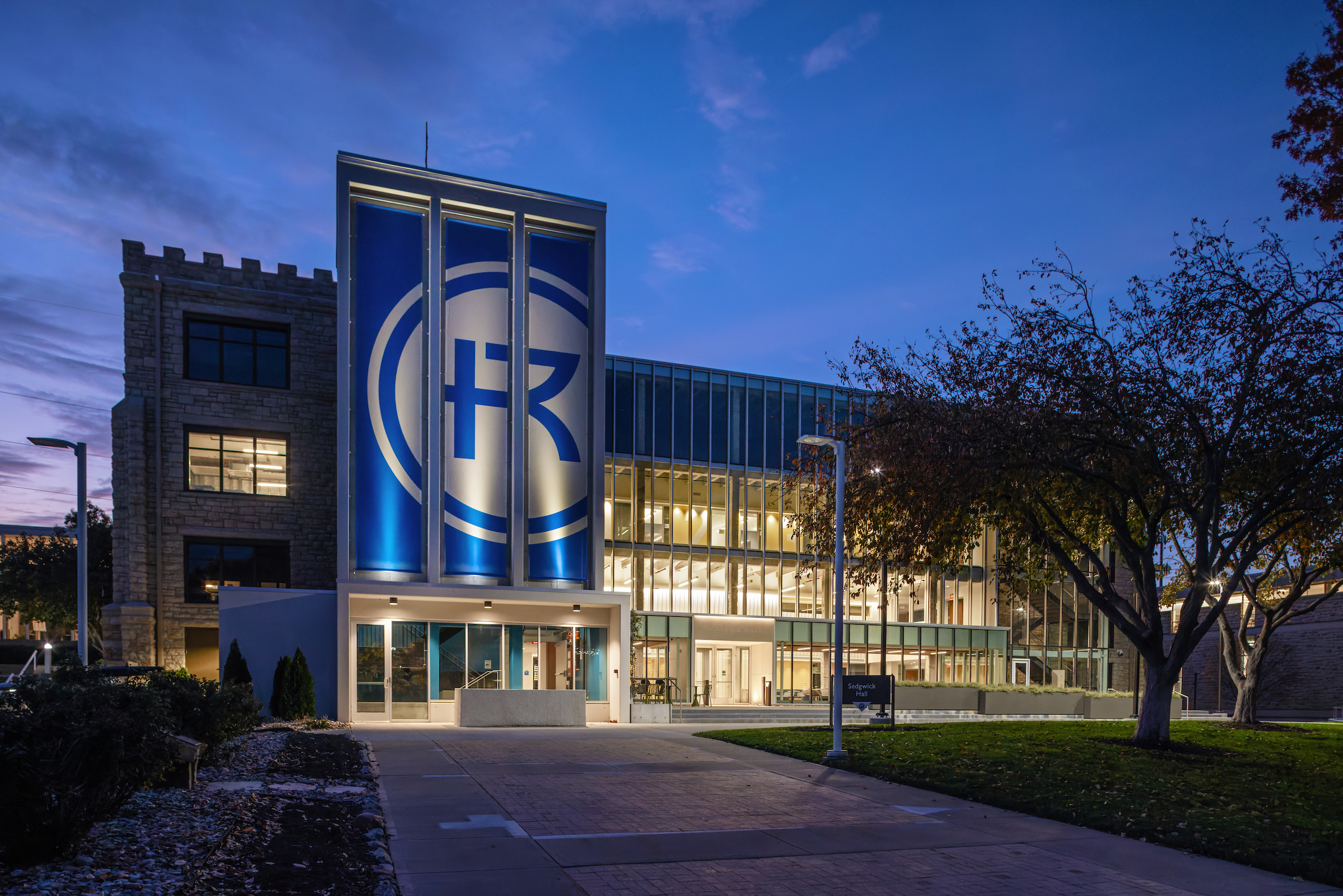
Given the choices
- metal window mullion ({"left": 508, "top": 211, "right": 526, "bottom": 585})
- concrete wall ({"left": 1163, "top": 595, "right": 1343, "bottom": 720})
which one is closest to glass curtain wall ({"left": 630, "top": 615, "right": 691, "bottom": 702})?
metal window mullion ({"left": 508, "top": 211, "right": 526, "bottom": 585})

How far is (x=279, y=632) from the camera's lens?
2786 cm

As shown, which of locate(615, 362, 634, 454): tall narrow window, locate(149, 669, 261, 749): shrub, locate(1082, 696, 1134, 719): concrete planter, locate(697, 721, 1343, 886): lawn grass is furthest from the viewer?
locate(615, 362, 634, 454): tall narrow window

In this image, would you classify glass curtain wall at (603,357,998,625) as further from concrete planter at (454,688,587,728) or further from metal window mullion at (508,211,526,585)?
concrete planter at (454,688,587,728)

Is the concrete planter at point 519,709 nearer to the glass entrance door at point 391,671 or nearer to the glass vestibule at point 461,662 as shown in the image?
the glass vestibule at point 461,662

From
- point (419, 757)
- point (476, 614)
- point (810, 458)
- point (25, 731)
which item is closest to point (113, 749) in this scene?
point (25, 731)

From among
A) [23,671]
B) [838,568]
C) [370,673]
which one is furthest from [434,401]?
[838,568]

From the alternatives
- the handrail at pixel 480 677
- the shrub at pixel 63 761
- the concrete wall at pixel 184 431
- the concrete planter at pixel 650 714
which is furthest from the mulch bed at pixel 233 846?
the concrete wall at pixel 184 431

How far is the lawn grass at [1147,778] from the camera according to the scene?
35.6 ft

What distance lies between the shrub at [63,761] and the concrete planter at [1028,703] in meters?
34.2

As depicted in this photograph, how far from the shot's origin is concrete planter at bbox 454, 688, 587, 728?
2592 centimetres

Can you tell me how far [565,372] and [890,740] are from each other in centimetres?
1591

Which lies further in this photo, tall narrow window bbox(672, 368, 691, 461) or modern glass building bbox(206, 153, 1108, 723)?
tall narrow window bbox(672, 368, 691, 461)

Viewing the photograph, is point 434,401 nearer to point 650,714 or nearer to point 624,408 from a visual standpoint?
point 650,714

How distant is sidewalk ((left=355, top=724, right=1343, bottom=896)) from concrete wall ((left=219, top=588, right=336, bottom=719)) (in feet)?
42.9
